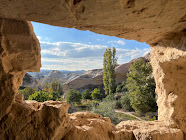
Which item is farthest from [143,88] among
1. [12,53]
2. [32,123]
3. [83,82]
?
[83,82]

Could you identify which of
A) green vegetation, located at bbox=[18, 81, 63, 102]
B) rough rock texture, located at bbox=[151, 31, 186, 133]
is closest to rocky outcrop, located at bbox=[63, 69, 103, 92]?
green vegetation, located at bbox=[18, 81, 63, 102]

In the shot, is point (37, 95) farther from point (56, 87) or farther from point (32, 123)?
point (56, 87)

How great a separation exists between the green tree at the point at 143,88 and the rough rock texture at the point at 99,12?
872 centimetres

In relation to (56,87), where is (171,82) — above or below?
above

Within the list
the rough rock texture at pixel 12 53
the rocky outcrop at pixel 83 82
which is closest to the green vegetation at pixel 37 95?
the rough rock texture at pixel 12 53

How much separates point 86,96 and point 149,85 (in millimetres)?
12563

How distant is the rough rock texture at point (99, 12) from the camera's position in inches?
63.4

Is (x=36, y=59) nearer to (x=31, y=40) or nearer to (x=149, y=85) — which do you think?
(x=31, y=40)

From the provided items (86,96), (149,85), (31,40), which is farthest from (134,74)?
(86,96)

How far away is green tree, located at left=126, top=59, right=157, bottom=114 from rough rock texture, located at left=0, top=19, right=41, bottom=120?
32.7 feet

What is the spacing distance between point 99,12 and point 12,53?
172 cm

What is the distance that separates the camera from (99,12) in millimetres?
1778

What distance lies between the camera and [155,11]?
1.93 meters

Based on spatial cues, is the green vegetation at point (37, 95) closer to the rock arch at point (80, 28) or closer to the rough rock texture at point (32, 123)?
the rock arch at point (80, 28)
